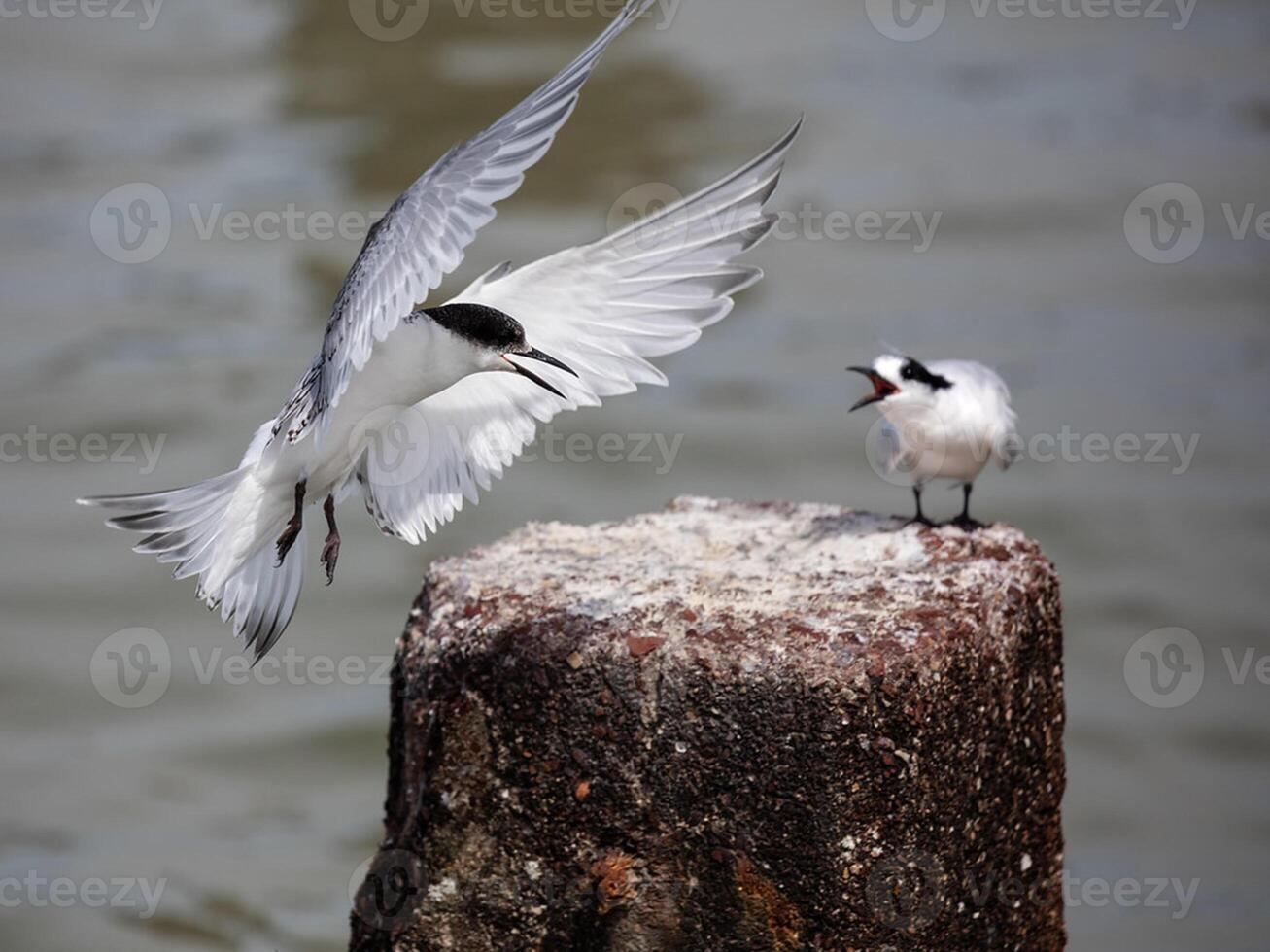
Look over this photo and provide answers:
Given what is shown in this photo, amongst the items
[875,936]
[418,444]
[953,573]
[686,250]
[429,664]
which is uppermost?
[686,250]

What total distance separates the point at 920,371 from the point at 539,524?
32.8 inches

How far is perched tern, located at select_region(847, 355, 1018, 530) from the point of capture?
330 centimetres

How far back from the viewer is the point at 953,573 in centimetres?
291

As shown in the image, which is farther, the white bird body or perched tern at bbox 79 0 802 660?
the white bird body

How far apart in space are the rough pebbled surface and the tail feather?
28 cm

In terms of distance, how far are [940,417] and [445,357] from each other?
1.14 metres

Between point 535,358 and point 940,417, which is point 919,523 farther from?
point 535,358

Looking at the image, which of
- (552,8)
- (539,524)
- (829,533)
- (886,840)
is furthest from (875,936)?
(552,8)

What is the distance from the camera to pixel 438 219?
243 centimetres

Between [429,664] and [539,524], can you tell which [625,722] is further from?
[539,524]

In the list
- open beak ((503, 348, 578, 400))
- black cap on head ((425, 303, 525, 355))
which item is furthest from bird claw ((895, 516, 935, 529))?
black cap on head ((425, 303, 525, 355))

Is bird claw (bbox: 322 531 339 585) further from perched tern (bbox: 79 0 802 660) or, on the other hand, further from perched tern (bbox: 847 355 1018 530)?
perched tern (bbox: 847 355 1018 530)

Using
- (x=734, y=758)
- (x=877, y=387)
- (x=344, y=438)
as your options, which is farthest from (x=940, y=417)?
(x=344, y=438)
